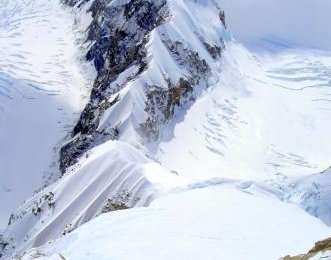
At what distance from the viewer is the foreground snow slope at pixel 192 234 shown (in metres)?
14.3

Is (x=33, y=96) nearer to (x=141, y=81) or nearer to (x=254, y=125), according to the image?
(x=141, y=81)

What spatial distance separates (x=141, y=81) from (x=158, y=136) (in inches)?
201

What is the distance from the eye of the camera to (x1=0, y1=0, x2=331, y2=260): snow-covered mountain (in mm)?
16703

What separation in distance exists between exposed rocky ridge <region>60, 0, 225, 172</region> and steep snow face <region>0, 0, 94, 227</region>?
210 inches

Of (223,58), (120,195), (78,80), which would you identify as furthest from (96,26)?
(120,195)

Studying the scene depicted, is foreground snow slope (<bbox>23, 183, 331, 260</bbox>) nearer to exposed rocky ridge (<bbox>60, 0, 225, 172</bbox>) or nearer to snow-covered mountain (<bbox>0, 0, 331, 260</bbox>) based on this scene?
snow-covered mountain (<bbox>0, 0, 331, 260</bbox>)

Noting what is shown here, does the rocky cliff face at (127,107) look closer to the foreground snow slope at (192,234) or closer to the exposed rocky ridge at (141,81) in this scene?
the exposed rocky ridge at (141,81)

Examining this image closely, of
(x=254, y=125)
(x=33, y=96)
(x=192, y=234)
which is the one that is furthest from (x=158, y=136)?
(x=192, y=234)

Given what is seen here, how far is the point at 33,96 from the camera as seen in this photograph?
81688 mm

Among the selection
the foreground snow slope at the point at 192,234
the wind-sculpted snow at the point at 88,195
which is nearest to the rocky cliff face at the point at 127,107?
the wind-sculpted snow at the point at 88,195

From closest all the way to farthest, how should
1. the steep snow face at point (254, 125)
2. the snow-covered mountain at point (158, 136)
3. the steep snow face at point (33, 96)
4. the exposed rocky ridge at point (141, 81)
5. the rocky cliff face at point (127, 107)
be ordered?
the snow-covered mountain at point (158, 136) < the rocky cliff face at point (127, 107) < the steep snow face at point (254, 125) < the exposed rocky ridge at point (141, 81) < the steep snow face at point (33, 96)

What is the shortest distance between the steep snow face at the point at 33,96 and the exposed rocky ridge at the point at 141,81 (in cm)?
532

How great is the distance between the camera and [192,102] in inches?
2416

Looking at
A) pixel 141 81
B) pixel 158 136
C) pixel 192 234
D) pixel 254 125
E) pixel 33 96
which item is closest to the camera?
pixel 192 234
